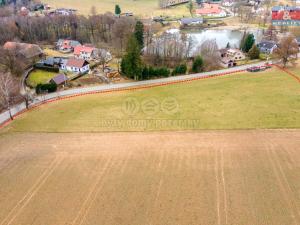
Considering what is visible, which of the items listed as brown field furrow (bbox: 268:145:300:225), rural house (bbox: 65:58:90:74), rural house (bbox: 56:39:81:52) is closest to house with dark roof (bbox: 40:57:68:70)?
rural house (bbox: 65:58:90:74)

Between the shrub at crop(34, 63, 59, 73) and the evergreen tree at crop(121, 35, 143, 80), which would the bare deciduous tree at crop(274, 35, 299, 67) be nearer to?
the evergreen tree at crop(121, 35, 143, 80)

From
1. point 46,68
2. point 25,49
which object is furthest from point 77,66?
point 25,49

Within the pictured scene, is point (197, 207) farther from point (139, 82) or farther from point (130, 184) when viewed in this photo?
point (139, 82)

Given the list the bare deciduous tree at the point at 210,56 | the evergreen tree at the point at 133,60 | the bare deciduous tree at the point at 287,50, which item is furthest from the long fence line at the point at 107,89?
the bare deciduous tree at the point at 287,50

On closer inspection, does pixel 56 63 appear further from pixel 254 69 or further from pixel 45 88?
pixel 254 69

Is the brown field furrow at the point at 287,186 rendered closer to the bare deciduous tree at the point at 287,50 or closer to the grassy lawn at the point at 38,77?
the bare deciduous tree at the point at 287,50

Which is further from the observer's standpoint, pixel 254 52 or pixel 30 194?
pixel 254 52
